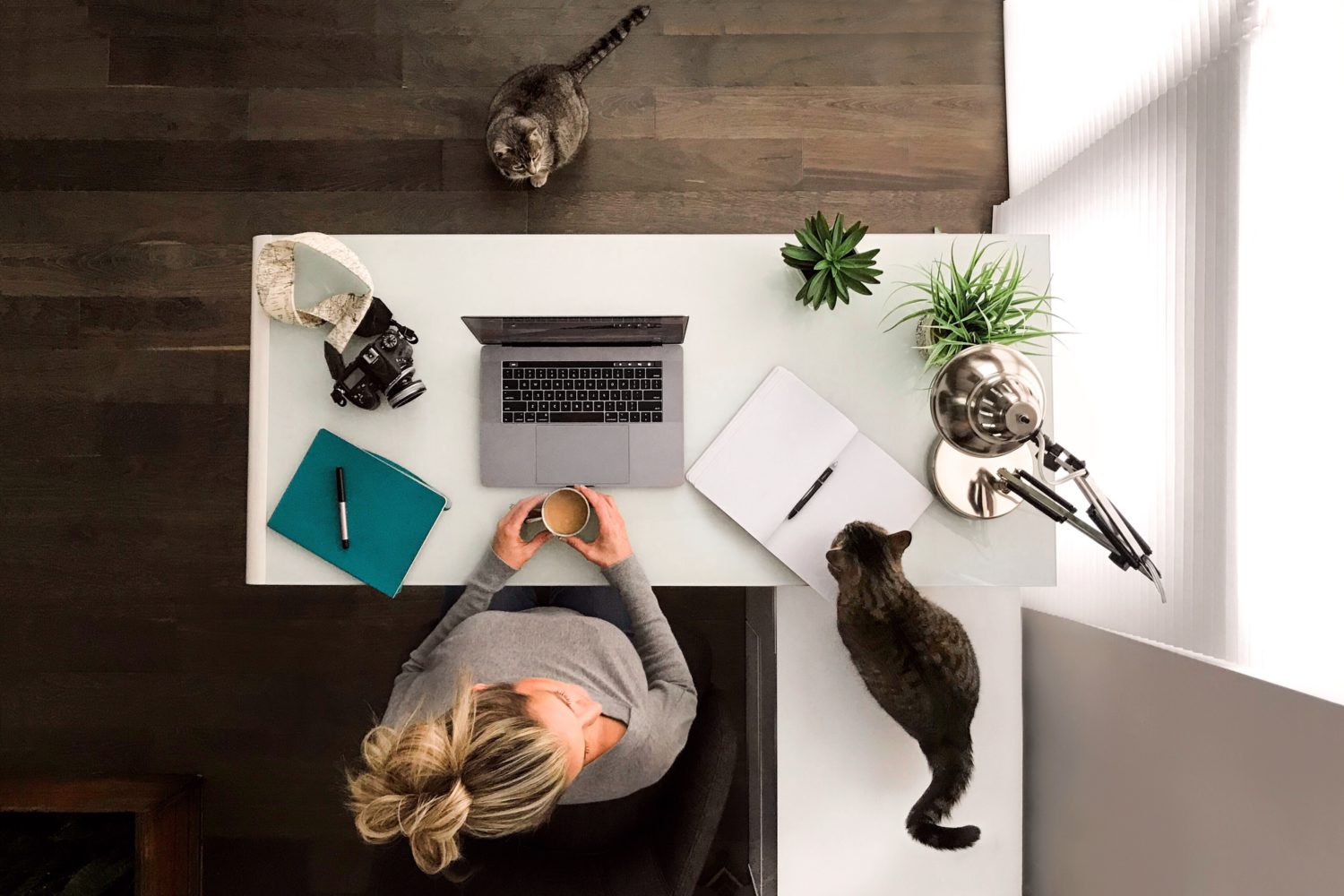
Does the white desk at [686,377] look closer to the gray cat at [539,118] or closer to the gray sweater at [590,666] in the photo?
the gray sweater at [590,666]

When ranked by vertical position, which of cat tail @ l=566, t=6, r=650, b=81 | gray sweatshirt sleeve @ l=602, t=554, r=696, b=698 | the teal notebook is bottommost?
gray sweatshirt sleeve @ l=602, t=554, r=696, b=698

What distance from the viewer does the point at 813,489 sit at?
1.40m

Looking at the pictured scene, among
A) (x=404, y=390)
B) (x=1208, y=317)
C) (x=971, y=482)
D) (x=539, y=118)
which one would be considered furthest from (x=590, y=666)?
(x=539, y=118)

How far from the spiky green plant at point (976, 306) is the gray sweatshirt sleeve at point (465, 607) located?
85 centimetres

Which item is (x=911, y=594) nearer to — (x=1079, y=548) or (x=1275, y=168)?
(x=1079, y=548)

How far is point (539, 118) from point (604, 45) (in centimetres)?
38

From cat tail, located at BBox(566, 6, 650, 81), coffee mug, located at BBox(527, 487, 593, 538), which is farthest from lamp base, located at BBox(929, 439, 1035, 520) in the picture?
cat tail, located at BBox(566, 6, 650, 81)

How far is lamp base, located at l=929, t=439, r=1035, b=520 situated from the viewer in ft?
4.53

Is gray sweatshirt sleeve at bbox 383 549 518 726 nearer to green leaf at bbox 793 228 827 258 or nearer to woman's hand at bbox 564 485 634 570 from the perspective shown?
woman's hand at bbox 564 485 634 570

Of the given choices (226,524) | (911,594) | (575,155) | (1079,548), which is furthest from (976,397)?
(226,524)

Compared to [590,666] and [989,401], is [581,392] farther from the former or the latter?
[989,401]

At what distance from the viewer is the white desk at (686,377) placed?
140cm

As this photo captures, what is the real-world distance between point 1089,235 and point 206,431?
2.30 metres

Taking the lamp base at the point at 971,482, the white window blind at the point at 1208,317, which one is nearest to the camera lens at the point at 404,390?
the lamp base at the point at 971,482
